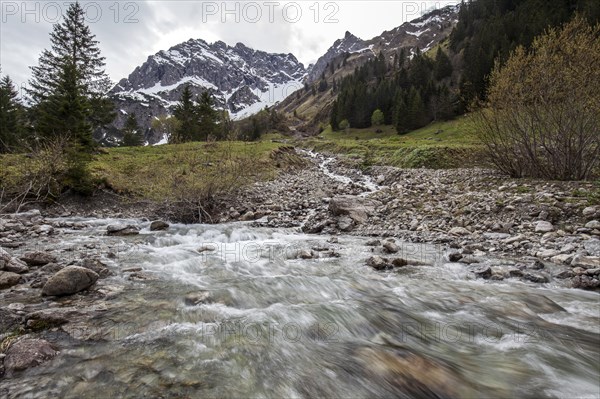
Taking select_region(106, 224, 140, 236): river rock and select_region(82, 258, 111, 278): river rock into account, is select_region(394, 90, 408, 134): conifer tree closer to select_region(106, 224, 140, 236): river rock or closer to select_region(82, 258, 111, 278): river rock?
select_region(106, 224, 140, 236): river rock

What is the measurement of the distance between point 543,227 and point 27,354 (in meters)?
10.6

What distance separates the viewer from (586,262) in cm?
602

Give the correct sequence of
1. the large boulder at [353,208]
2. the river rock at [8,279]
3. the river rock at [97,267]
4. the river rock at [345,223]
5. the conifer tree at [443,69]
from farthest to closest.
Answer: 1. the conifer tree at [443,69]
2. the large boulder at [353,208]
3. the river rock at [345,223]
4. the river rock at [97,267]
5. the river rock at [8,279]

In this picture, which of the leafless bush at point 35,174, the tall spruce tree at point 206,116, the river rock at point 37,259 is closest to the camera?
the river rock at point 37,259

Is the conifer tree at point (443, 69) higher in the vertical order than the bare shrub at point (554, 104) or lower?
higher

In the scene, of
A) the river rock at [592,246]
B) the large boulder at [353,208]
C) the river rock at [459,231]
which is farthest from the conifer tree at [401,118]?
the river rock at [592,246]

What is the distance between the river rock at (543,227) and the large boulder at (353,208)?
17.6 ft

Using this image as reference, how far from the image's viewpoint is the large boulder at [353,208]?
1209cm

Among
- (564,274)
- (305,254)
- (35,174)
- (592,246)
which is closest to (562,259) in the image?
(564,274)

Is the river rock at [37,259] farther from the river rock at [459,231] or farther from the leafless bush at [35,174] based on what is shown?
the river rock at [459,231]

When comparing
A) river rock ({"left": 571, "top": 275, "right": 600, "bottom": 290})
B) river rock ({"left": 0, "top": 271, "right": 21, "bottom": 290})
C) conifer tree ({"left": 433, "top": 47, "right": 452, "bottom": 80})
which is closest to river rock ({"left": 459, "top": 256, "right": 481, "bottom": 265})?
river rock ({"left": 571, "top": 275, "right": 600, "bottom": 290})

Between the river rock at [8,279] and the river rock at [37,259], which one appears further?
the river rock at [37,259]

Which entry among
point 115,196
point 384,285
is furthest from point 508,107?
point 115,196

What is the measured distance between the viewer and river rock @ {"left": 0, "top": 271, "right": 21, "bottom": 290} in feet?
18.4
